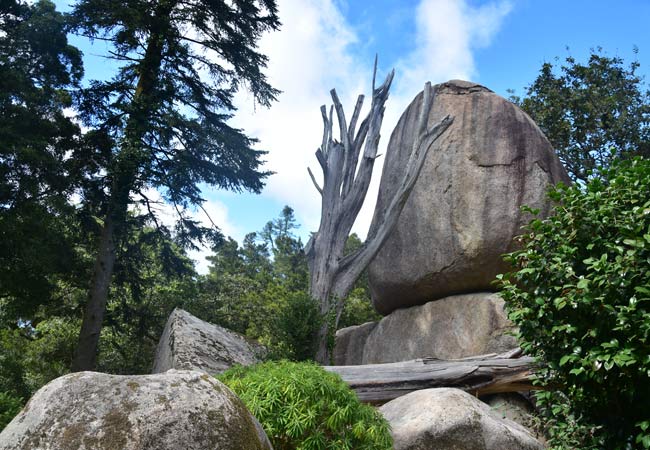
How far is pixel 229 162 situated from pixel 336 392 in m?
13.8

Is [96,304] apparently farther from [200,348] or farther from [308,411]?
[308,411]

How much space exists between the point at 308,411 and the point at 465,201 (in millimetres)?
8846

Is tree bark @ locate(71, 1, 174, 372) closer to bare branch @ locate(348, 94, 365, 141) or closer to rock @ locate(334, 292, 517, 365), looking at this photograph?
bare branch @ locate(348, 94, 365, 141)

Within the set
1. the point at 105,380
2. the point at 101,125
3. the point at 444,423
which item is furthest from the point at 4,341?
the point at 105,380

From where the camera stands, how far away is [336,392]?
5285 millimetres

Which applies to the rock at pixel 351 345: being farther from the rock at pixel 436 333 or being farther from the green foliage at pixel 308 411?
the green foliage at pixel 308 411

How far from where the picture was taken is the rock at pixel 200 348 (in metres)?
9.37

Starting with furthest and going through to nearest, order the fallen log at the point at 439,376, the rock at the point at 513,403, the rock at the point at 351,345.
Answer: the rock at the point at 351,345, the rock at the point at 513,403, the fallen log at the point at 439,376

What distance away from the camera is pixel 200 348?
9.67 metres

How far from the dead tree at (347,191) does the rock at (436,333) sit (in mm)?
1408

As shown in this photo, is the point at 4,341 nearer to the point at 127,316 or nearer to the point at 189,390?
the point at 127,316

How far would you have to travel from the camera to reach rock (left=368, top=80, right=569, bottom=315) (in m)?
12.5

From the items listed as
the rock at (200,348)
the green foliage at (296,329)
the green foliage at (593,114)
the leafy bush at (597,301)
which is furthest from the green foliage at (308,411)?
the green foliage at (593,114)

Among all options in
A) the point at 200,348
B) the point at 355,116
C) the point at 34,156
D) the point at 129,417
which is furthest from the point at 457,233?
the point at 129,417
